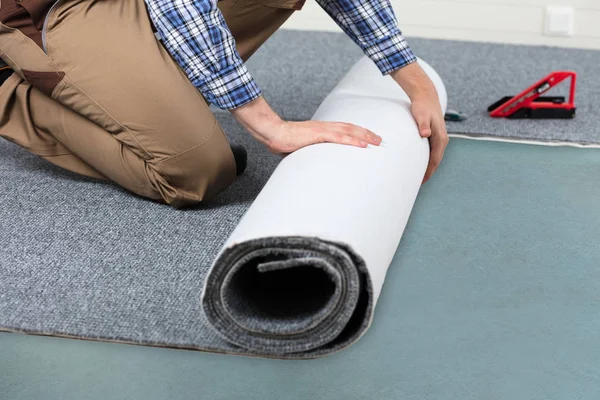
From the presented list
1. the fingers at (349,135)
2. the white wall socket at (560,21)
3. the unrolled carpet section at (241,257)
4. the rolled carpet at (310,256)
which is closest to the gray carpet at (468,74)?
the white wall socket at (560,21)

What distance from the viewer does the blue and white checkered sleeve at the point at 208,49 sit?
5.21 ft

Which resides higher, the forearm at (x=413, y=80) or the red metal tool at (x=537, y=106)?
the forearm at (x=413, y=80)

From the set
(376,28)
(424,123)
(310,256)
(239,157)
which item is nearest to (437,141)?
(424,123)

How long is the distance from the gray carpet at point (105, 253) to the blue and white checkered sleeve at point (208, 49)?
31 cm

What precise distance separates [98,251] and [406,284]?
0.61 meters

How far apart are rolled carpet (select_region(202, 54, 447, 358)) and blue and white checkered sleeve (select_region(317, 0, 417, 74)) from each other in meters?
0.38

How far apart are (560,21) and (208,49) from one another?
6.84 feet

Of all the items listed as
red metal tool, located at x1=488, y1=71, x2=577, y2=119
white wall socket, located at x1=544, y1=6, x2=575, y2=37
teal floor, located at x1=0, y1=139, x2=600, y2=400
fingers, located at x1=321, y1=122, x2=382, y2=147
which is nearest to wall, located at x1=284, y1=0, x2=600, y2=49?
white wall socket, located at x1=544, y1=6, x2=575, y2=37

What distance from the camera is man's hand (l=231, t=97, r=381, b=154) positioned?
1.58m

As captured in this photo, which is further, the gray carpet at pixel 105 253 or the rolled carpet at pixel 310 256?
the gray carpet at pixel 105 253

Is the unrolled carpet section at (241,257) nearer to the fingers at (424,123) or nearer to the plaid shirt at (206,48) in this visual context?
the fingers at (424,123)

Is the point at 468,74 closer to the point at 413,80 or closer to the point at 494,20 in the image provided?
the point at 494,20

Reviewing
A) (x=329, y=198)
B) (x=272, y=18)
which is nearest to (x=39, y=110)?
(x=272, y=18)

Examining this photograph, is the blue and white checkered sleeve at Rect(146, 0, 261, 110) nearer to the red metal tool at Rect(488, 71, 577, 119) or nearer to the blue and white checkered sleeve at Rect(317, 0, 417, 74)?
the blue and white checkered sleeve at Rect(317, 0, 417, 74)
